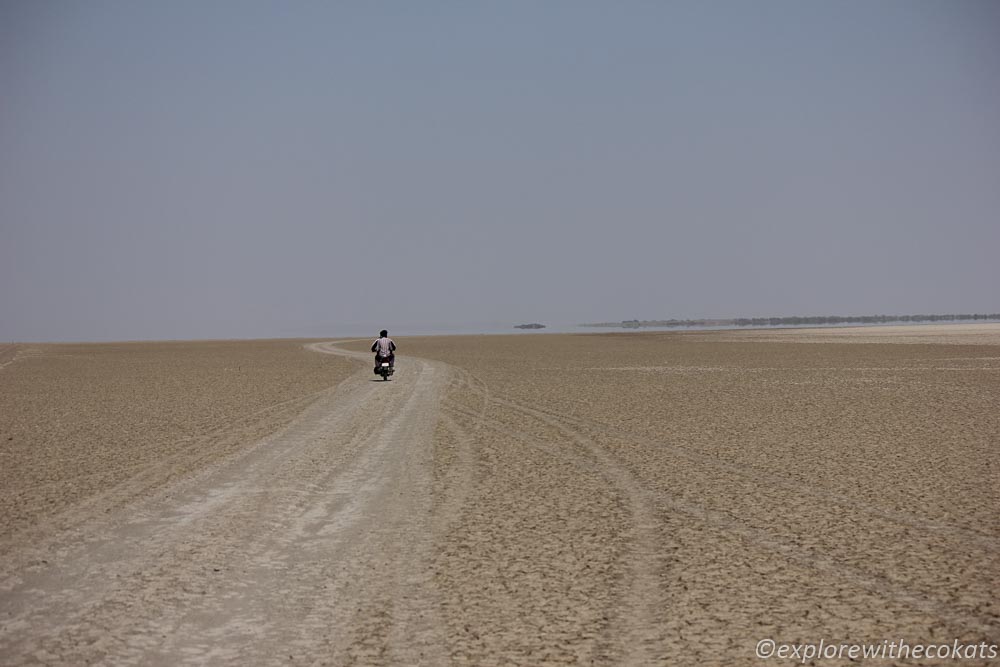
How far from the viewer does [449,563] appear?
7.03 m

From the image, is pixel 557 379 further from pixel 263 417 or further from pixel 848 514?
pixel 848 514

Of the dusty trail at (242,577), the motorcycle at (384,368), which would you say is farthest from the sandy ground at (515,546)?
the motorcycle at (384,368)

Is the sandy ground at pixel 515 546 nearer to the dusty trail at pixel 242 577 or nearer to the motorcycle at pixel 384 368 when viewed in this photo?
the dusty trail at pixel 242 577

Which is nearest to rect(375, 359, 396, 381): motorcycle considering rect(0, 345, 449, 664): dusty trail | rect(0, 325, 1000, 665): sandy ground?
rect(0, 325, 1000, 665): sandy ground

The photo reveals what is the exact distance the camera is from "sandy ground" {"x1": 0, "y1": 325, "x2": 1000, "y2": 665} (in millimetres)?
5395

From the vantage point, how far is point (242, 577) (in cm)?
657

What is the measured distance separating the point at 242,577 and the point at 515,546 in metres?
2.61

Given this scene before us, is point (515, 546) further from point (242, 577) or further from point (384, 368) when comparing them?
point (384, 368)

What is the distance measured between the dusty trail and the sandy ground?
29mm

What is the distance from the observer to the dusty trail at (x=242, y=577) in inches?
205

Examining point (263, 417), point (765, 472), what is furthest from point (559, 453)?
point (263, 417)

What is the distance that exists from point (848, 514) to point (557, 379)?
66.7 feet

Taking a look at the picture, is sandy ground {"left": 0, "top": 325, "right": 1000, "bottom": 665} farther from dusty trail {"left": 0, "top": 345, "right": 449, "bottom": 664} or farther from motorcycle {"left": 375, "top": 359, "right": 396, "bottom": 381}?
motorcycle {"left": 375, "top": 359, "right": 396, "bottom": 381}

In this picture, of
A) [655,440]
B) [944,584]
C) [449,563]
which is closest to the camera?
[944,584]
